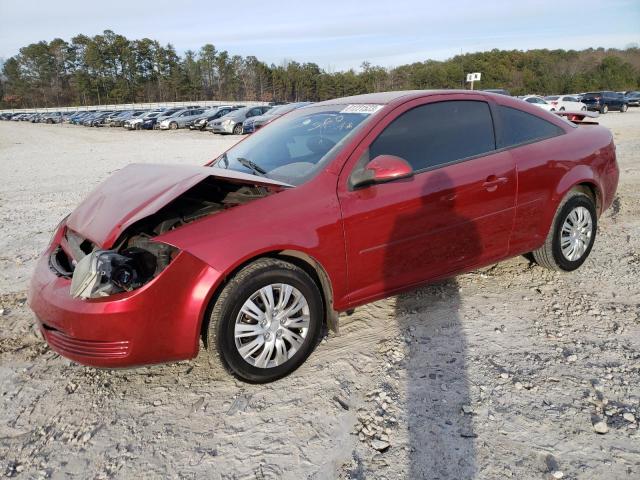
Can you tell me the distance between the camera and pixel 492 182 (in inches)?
141

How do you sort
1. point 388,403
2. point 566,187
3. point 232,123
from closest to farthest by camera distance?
point 388,403, point 566,187, point 232,123

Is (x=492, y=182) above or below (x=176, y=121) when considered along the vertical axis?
below

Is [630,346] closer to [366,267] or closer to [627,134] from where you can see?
[366,267]

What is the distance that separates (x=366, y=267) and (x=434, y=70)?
3340 inches

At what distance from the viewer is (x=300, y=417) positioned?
264 cm

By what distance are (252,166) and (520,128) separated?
2163mm

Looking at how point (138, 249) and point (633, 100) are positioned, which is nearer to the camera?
point (138, 249)

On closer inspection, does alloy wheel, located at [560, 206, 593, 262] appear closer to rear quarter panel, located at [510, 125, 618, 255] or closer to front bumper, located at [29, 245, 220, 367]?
rear quarter panel, located at [510, 125, 618, 255]

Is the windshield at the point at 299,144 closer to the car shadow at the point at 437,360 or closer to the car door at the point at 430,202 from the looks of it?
the car door at the point at 430,202

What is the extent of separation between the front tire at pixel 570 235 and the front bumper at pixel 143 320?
299cm

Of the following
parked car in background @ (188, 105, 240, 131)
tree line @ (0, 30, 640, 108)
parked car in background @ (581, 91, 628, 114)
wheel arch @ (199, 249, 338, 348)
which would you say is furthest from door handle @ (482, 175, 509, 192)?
tree line @ (0, 30, 640, 108)

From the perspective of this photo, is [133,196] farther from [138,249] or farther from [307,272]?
[307,272]

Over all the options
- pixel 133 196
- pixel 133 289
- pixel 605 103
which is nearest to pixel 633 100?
pixel 605 103

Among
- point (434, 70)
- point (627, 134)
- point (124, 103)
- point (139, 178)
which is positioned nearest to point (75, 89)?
point (124, 103)
